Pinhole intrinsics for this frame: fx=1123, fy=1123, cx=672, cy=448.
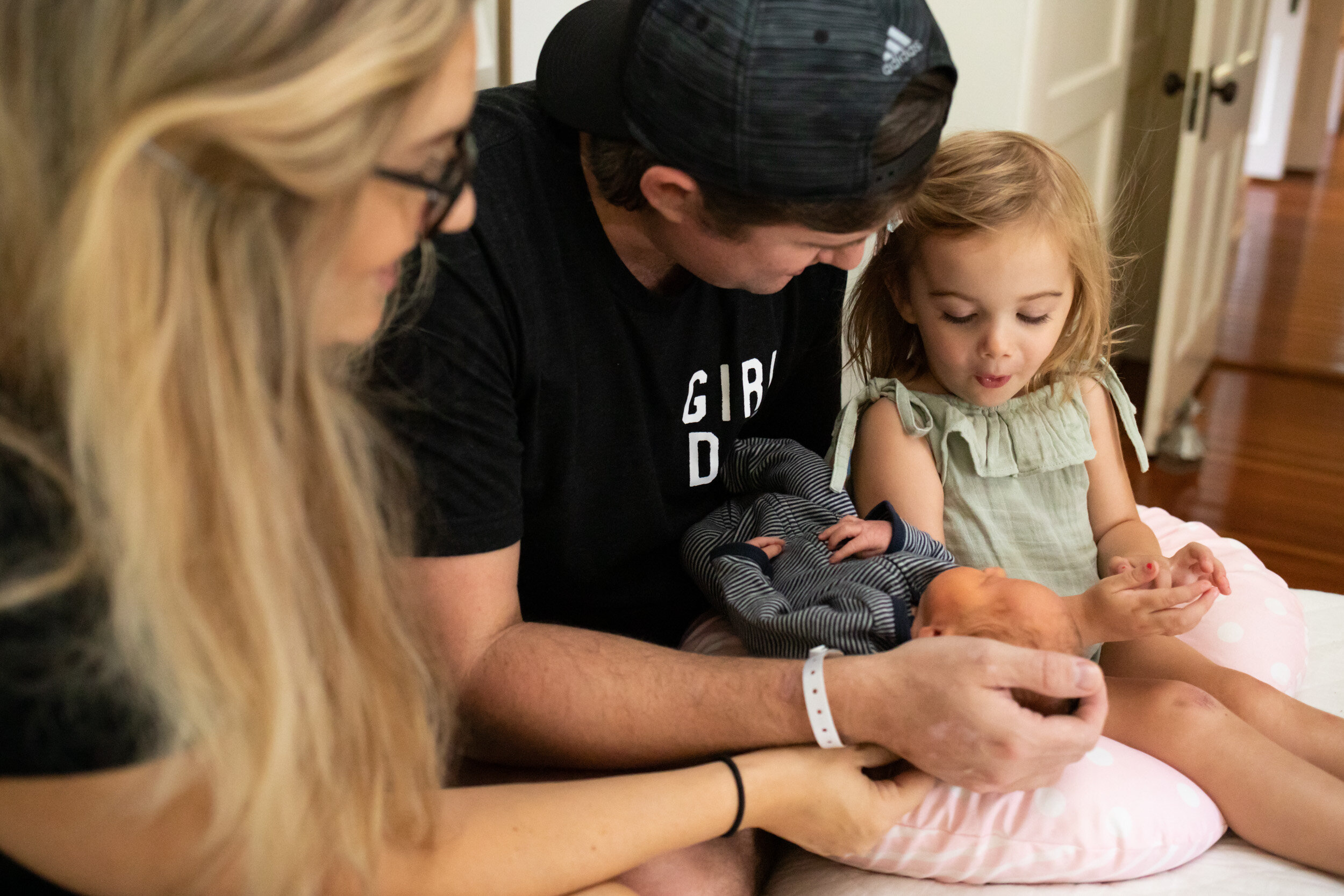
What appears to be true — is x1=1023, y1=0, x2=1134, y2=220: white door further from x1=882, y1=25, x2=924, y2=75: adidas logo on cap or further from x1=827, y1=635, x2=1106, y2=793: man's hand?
x1=827, y1=635, x2=1106, y2=793: man's hand

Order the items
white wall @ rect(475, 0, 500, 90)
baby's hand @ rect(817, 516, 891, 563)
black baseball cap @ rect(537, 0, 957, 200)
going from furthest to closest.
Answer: white wall @ rect(475, 0, 500, 90) → baby's hand @ rect(817, 516, 891, 563) → black baseball cap @ rect(537, 0, 957, 200)

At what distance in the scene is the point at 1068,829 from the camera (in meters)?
1.17

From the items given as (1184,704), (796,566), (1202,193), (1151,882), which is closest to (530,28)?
(796,566)

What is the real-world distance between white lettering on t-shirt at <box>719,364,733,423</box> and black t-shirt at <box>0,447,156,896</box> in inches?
34.9

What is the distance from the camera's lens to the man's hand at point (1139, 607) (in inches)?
47.9

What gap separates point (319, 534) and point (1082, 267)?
1139 millimetres

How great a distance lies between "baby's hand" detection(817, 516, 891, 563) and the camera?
1.39 meters

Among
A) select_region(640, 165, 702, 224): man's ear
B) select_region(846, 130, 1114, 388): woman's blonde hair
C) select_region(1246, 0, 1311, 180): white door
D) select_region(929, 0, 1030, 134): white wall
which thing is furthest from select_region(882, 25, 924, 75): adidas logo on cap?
select_region(1246, 0, 1311, 180): white door

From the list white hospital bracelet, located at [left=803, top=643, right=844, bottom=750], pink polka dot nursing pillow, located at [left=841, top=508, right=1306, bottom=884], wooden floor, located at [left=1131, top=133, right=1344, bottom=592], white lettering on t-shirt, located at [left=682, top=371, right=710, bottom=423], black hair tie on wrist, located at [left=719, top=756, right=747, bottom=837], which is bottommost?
wooden floor, located at [left=1131, top=133, right=1344, bottom=592]

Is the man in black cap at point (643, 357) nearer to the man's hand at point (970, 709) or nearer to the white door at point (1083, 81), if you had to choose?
the man's hand at point (970, 709)

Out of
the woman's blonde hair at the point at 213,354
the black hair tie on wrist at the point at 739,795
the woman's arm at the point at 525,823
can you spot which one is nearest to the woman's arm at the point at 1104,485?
the woman's arm at the point at 525,823

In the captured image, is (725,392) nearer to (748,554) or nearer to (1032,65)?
(748,554)

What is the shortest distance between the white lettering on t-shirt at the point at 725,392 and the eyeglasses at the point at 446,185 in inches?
26.4

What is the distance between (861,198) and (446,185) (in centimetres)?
45
